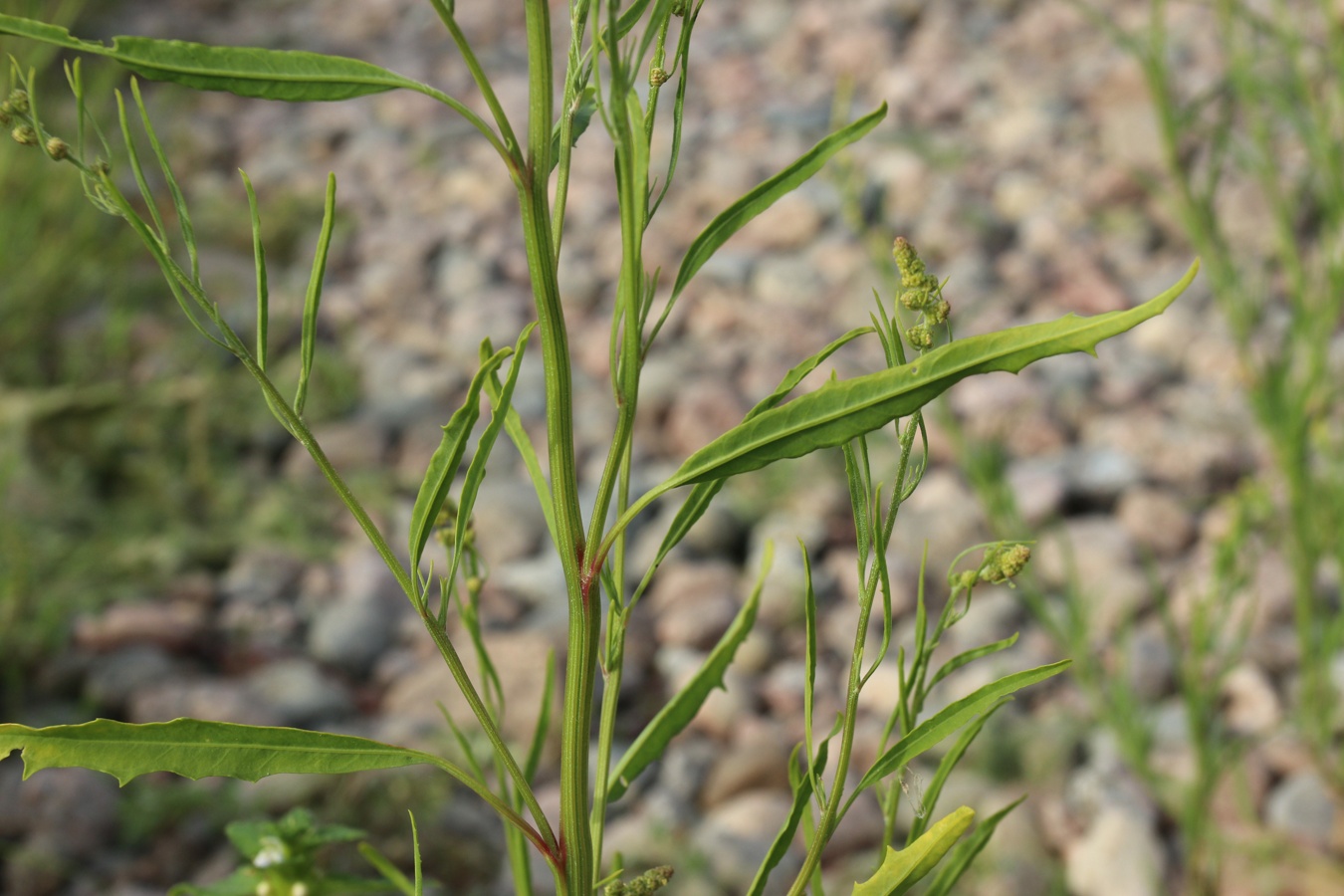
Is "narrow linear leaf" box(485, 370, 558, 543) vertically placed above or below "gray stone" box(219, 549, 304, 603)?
below

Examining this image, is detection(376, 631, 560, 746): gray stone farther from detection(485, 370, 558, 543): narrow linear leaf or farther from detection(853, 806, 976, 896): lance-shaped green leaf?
detection(853, 806, 976, 896): lance-shaped green leaf

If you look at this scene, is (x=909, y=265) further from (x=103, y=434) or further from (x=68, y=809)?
(x=103, y=434)

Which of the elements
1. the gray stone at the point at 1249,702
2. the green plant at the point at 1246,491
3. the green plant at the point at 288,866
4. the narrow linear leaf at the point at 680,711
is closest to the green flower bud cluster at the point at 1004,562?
the narrow linear leaf at the point at 680,711

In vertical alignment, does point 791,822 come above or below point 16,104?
below

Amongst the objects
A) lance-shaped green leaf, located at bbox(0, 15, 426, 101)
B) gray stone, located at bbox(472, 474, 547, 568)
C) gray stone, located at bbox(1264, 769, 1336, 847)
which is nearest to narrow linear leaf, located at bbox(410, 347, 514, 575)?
lance-shaped green leaf, located at bbox(0, 15, 426, 101)

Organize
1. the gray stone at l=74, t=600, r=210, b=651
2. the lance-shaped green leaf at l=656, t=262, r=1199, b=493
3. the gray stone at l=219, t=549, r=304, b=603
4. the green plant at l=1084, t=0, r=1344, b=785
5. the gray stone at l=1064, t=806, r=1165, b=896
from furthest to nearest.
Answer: the gray stone at l=219, t=549, r=304, b=603 → the gray stone at l=74, t=600, r=210, b=651 → the gray stone at l=1064, t=806, r=1165, b=896 → the green plant at l=1084, t=0, r=1344, b=785 → the lance-shaped green leaf at l=656, t=262, r=1199, b=493

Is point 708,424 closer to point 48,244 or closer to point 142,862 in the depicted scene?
point 142,862

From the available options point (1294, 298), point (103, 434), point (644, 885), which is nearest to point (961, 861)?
point (644, 885)

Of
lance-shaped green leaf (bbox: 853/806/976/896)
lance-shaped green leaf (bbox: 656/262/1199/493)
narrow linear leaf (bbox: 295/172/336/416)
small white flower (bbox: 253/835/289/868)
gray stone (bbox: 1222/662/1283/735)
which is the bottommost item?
gray stone (bbox: 1222/662/1283/735)
